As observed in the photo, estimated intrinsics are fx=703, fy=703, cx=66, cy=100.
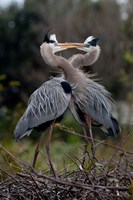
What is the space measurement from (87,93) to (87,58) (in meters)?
0.35

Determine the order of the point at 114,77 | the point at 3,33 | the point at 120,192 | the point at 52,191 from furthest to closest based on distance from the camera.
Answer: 1. the point at 3,33
2. the point at 114,77
3. the point at 52,191
4. the point at 120,192

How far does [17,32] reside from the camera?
2478 cm

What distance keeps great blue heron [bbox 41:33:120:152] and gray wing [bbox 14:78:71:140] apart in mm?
167

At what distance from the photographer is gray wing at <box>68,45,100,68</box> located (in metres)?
6.71

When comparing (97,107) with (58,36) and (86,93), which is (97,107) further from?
(58,36)

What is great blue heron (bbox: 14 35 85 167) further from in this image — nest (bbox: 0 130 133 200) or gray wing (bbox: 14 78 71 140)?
nest (bbox: 0 130 133 200)

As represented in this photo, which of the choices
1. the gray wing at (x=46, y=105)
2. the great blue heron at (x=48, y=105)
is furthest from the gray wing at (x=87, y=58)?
the gray wing at (x=46, y=105)

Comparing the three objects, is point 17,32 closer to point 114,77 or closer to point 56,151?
point 114,77

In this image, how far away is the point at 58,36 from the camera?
71.5 feet

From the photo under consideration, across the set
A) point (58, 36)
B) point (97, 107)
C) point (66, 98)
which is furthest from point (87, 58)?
point (58, 36)

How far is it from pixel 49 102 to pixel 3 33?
18.8 metres

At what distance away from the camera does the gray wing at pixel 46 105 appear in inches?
247

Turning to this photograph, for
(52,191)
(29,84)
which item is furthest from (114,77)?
(52,191)

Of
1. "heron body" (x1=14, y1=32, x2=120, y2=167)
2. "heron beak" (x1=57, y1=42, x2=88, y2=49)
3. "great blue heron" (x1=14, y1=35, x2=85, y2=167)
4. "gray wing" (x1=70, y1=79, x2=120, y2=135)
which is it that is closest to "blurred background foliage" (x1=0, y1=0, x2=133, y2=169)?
"gray wing" (x1=70, y1=79, x2=120, y2=135)
